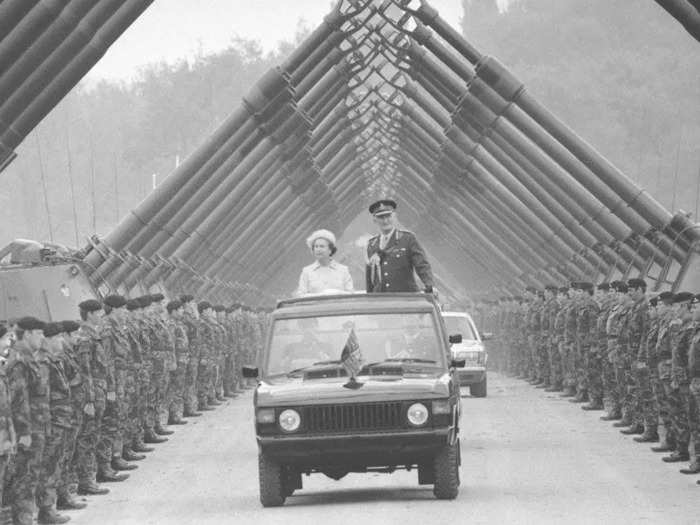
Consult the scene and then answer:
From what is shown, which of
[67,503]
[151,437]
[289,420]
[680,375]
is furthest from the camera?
[151,437]

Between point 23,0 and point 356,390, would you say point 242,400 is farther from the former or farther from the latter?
point 356,390

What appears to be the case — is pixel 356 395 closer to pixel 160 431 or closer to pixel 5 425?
pixel 5 425

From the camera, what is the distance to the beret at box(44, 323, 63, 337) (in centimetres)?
1661

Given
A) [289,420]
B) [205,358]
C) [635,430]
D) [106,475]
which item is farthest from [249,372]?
[205,358]

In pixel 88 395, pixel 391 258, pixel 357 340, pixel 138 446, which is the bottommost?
pixel 138 446

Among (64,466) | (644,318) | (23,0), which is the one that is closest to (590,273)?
(644,318)

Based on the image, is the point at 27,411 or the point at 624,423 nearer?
the point at 27,411

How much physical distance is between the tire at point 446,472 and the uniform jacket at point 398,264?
243cm

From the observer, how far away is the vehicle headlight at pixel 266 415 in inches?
637

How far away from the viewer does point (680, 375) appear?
1969 centimetres

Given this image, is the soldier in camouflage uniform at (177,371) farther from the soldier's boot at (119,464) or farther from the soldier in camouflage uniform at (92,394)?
the soldier in camouflage uniform at (92,394)

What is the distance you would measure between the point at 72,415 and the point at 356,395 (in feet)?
8.92

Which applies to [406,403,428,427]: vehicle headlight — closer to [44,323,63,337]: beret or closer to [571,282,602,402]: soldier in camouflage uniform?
[44,323,63,337]: beret

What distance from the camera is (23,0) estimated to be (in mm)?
23859
